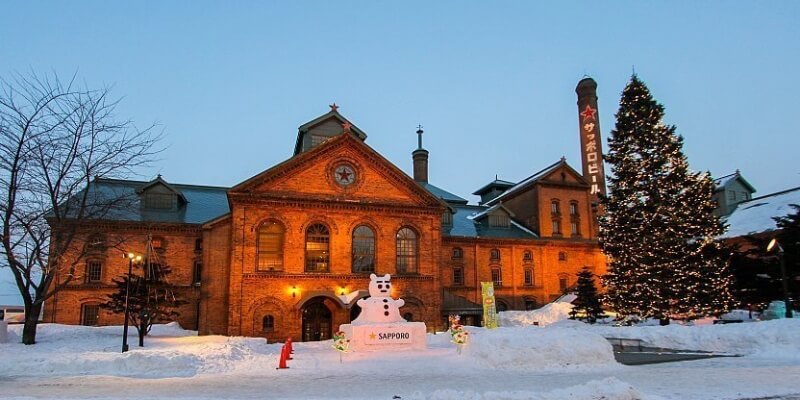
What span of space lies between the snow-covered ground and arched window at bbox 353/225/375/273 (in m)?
9.50

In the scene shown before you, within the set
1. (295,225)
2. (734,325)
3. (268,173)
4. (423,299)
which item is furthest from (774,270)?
(268,173)

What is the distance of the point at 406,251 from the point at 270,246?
26.7 ft

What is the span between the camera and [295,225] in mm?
29078

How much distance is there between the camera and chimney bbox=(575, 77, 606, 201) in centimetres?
4672

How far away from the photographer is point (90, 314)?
3094cm

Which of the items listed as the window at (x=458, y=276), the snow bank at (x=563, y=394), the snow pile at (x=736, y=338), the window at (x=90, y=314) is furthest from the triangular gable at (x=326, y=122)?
the snow bank at (x=563, y=394)

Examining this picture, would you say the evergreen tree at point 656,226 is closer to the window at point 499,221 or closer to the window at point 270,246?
the window at point 499,221

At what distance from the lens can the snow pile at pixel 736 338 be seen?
1716 cm

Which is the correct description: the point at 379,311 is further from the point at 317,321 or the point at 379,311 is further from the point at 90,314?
the point at 90,314

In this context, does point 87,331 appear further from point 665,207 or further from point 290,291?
point 665,207

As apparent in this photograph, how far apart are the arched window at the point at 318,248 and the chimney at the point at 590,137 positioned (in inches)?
1032

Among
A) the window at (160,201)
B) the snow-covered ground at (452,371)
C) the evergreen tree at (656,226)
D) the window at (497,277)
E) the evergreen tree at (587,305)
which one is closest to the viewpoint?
the snow-covered ground at (452,371)

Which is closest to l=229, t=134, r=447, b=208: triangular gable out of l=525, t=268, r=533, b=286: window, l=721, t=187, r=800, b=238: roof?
l=525, t=268, r=533, b=286: window

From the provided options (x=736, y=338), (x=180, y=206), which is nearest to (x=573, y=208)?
(x=736, y=338)
